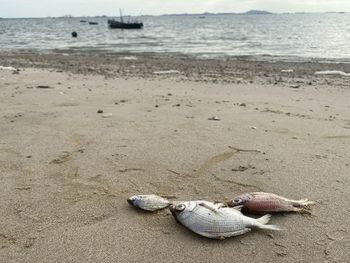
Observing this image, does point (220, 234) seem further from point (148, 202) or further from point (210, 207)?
point (148, 202)

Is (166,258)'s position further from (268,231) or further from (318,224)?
(318,224)

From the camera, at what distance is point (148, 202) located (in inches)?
143

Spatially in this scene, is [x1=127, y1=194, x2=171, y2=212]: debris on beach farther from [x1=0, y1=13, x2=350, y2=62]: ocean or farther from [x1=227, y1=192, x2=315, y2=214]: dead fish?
[x1=0, y1=13, x2=350, y2=62]: ocean

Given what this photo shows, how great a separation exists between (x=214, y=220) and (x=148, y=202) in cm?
69

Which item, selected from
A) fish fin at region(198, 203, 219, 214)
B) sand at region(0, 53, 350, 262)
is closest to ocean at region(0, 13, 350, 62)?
sand at region(0, 53, 350, 262)

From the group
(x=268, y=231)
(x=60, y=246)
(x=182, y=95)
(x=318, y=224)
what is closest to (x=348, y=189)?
(x=318, y=224)

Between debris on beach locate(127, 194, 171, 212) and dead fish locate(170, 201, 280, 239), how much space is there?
0.84ft

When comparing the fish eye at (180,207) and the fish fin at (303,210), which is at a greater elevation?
the fish eye at (180,207)

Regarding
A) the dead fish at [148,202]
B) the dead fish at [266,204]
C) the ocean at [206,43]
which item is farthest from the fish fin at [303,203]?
the ocean at [206,43]

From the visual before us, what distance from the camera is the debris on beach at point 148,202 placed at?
3.60m

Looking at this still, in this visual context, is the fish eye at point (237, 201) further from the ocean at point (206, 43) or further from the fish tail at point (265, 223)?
the ocean at point (206, 43)

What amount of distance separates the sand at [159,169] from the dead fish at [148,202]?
0.25ft

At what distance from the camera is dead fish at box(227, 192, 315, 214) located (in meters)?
3.47

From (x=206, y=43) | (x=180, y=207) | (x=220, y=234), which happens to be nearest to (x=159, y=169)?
(x=180, y=207)
